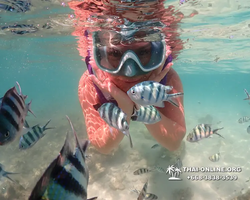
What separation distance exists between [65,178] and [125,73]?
3811 mm

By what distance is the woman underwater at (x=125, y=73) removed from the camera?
4.65 meters

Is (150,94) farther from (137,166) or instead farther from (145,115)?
(137,166)

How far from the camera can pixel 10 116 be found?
6.10 ft

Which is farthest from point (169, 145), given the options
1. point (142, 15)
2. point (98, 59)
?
point (142, 15)

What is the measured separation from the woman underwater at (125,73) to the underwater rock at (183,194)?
2.12 metres

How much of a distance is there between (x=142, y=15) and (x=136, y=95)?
5327 mm

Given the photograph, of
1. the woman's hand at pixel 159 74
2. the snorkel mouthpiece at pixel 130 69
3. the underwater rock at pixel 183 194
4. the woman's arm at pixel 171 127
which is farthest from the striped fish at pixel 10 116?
the underwater rock at pixel 183 194

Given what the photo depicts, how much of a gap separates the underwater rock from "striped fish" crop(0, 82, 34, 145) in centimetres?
639

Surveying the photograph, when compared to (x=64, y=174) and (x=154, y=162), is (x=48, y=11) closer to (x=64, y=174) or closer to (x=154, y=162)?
(x=154, y=162)

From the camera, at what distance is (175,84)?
19.3 ft

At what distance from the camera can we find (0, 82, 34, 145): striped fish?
1794 mm

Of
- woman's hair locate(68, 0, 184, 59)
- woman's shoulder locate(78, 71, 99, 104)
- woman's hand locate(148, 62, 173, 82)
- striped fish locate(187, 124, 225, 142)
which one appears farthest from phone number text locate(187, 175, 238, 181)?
woman's hair locate(68, 0, 184, 59)

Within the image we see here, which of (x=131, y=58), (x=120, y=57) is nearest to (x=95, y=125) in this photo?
(x=120, y=57)

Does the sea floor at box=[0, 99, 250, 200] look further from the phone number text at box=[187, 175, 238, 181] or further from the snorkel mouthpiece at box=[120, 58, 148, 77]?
the snorkel mouthpiece at box=[120, 58, 148, 77]
